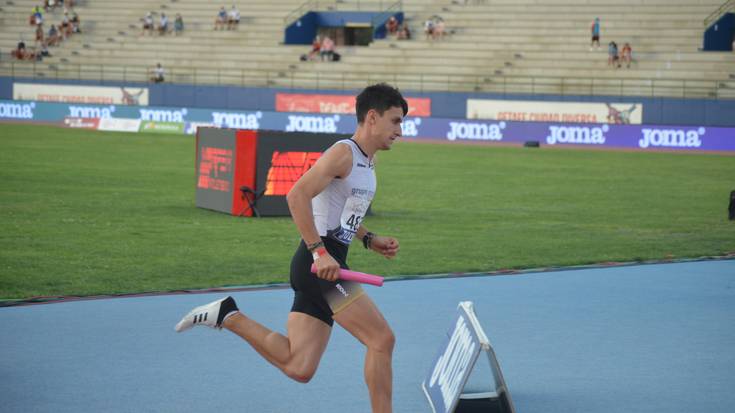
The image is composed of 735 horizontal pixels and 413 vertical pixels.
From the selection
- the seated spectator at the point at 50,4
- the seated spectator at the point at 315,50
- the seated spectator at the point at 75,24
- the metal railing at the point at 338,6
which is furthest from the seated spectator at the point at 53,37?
the seated spectator at the point at 315,50

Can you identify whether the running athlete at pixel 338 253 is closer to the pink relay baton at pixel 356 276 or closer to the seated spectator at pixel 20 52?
the pink relay baton at pixel 356 276

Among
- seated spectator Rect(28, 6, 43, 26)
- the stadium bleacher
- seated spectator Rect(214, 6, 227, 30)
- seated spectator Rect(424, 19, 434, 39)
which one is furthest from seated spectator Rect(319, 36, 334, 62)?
seated spectator Rect(28, 6, 43, 26)

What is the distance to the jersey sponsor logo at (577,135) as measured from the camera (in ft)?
132

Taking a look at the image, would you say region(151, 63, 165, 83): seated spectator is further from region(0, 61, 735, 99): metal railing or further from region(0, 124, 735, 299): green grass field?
region(0, 124, 735, 299): green grass field

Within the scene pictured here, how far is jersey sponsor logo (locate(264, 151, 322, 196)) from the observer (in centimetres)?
1786

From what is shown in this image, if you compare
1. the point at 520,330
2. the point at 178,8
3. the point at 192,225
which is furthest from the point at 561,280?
the point at 178,8

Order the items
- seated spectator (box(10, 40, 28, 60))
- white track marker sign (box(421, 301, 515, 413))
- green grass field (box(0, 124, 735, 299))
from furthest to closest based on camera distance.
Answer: seated spectator (box(10, 40, 28, 60)) → green grass field (box(0, 124, 735, 299)) → white track marker sign (box(421, 301, 515, 413))

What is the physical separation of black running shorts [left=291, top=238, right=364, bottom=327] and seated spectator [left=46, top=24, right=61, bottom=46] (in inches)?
2185

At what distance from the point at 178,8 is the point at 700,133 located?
31.4m

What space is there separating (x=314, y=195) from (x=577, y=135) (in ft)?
117

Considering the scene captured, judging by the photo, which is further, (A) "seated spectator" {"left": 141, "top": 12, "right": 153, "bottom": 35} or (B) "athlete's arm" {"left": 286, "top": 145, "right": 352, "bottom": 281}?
(A) "seated spectator" {"left": 141, "top": 12, "right": 153, "bottom": 35}

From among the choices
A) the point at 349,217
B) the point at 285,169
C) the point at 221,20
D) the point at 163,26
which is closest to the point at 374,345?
the point at 349,217

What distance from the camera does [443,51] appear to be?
168ft

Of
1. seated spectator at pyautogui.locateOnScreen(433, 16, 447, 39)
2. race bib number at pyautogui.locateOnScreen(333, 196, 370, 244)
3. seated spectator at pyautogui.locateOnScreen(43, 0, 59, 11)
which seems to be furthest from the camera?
seated spectator at pyautogui.locateOnScreen(43, 0, 59, 11)
